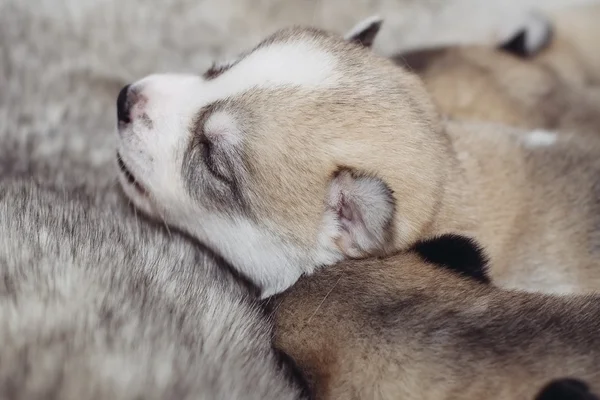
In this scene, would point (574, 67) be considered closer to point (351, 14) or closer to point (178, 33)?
point (351, 14)

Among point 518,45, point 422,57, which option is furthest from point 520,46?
point 422,57

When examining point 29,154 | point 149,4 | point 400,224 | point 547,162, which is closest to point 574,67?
point 547,162

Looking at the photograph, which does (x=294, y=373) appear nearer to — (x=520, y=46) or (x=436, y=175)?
(x=436, y=175)

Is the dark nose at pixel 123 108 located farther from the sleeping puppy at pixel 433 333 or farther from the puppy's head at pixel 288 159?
the sleeping puppy at pixel 433 333

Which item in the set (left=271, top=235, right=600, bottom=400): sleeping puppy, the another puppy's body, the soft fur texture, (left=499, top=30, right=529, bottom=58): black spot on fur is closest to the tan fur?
the another puppy's body

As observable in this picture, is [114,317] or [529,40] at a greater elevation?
[114,317]

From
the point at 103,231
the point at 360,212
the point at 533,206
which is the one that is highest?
the point at 103,231

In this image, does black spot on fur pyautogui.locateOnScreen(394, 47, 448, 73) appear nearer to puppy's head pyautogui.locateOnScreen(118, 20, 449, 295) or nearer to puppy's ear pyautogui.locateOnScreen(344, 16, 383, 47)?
puppy's ear pyautogui.locateOnScreen(344, 16, 383, 47)
